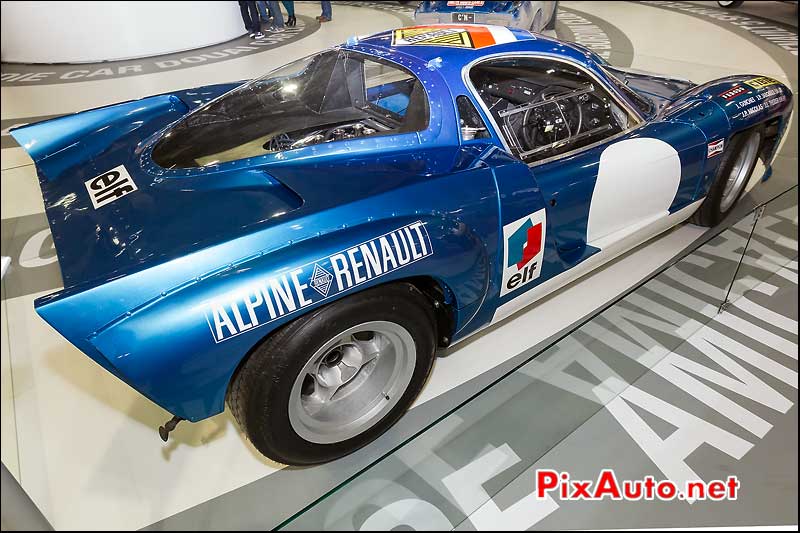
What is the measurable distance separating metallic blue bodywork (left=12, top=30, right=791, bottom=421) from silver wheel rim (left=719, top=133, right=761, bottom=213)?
1.84 feet

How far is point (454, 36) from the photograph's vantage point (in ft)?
7.30

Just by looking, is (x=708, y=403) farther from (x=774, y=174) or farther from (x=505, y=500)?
(x=774, y=174)

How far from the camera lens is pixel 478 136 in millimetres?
1966

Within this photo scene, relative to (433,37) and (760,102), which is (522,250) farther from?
(760,102)

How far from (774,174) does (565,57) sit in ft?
7.54

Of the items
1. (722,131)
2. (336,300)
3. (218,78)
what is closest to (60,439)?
(336,300)

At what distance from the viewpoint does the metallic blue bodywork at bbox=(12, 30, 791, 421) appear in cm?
127

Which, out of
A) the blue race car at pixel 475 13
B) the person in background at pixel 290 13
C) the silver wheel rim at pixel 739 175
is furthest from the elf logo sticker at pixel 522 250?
the person in background at pixel 290 13

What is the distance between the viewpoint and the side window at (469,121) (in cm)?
195

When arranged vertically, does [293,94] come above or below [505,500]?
above

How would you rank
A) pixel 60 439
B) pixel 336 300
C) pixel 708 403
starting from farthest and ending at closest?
1. pixel 708 403
2. pixel 60 439
3. pixel 336 300

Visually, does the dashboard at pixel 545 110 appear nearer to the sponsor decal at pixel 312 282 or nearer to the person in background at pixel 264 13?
the sponsor decal at pixel 312 282

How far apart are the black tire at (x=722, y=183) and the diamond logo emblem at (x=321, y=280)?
2156 mm

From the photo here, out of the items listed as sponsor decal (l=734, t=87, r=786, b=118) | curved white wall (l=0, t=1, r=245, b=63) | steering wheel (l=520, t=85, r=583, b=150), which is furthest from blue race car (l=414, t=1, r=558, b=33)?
steering wheel (l=520, t=85, r=583, b=150)
